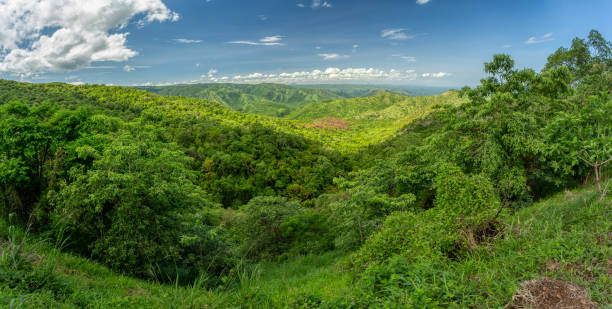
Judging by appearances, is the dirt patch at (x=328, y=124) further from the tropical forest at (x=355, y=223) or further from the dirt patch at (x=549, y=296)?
the dirt patch at (x=549, y=296)

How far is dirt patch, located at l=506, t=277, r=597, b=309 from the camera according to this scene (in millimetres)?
2463

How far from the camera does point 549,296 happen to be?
2.59 metres

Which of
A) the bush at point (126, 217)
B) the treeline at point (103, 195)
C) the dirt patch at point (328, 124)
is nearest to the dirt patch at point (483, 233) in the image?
the treeline at point (103, 195)

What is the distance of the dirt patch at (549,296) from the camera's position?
246 cm

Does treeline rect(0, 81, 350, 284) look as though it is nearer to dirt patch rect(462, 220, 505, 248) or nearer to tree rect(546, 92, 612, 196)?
dirt patch rect(462, 220, 505, 248)

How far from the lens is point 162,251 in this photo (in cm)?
752

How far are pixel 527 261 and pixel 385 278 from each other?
1.82m

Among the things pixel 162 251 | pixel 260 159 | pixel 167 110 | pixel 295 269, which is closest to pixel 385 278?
pixel 162 251

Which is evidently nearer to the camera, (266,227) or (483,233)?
(483,233)

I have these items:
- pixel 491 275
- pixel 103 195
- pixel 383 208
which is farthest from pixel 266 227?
pixel 491 275

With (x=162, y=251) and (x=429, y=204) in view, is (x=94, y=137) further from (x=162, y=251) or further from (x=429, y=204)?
(x=429, y=204)

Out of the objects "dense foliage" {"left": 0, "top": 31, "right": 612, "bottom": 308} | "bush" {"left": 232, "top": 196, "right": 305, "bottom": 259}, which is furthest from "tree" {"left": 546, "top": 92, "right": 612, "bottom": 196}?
"bush" {"left": 232, "top": 196, "right": 305, "bottom": 259}

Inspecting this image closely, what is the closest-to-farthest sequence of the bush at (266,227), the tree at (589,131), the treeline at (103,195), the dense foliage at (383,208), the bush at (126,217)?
the dense foliage at (383,208)
the tree at (589,131)
the bush at (126,217)
the treeline at (103,195)
the bush at (266,227)

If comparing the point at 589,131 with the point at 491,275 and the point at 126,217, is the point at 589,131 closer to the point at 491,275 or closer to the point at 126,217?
the point at 491,275
